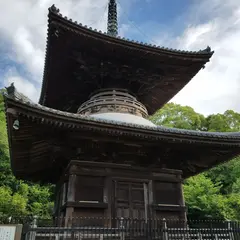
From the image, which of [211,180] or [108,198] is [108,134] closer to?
[108,198]

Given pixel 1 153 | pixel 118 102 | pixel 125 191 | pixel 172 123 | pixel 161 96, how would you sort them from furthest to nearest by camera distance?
pixel 172 123 < pixel 1 153 < pixel 161 96 < pixel 118 102 < pixel 125 191

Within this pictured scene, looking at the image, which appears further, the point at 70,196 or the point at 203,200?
the point at 203,200

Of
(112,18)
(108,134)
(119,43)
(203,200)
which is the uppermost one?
(112,18)

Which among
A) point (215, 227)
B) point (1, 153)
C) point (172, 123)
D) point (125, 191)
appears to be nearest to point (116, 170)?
point (125, 191)

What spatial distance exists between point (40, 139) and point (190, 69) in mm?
7203

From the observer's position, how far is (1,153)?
27.2m

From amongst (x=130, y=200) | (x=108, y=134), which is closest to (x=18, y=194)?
(x=130, y=200)

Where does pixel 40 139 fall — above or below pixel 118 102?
below

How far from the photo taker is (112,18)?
1570cm

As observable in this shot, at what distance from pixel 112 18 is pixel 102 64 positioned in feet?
20.3

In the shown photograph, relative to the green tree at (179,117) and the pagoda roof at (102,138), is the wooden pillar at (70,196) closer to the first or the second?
the pagoda roof at (102,138)

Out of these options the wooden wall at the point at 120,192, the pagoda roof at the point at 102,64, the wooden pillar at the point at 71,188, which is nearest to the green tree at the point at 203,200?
the pagoda roof at the point at 102,64

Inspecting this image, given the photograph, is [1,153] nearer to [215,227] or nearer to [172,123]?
[172,123]

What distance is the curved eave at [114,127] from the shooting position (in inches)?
267
